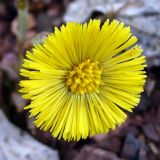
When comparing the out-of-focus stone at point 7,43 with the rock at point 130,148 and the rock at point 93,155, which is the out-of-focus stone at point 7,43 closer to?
the rock at point 93,155

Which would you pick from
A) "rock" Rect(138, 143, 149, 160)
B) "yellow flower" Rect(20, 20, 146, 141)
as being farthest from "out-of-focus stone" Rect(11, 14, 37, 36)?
"rock" Rect(138, 143, 149, 160)

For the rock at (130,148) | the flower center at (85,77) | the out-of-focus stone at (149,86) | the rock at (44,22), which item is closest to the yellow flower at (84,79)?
the flower center at (85,77)

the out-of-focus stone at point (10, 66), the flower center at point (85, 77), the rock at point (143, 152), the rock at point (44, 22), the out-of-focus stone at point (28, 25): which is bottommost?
the rock at point (143, 152)

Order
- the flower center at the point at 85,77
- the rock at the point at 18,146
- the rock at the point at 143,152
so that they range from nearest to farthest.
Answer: the flower center at the point at 85,77 → the rock at the point at 18,146 → the rock at the point at 143,152

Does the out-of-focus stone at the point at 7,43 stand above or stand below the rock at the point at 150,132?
above

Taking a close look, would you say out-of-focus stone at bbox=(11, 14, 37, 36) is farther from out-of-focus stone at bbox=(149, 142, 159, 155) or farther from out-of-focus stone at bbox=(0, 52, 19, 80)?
out-of-focus stone at bbox=(149, 142, 159, 155)

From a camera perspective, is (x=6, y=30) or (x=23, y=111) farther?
(x=6, y=30)

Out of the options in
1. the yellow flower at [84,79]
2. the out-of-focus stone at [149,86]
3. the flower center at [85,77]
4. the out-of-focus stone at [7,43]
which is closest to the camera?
the yellow flower at [84,79]

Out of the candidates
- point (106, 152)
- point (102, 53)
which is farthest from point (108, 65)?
point (106, 152)

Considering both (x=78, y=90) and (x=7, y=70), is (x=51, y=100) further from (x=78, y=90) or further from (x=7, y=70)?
(x=7, y=70)
